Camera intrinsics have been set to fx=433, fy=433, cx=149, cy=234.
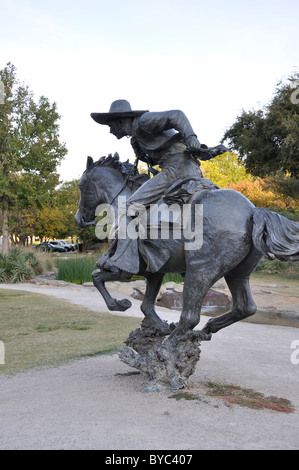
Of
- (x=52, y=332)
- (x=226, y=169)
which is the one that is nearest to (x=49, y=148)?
(x=52, y=332)

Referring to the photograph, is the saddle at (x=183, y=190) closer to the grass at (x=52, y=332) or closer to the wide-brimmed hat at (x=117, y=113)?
the wide-brimmed hat at (x=117, y=113)

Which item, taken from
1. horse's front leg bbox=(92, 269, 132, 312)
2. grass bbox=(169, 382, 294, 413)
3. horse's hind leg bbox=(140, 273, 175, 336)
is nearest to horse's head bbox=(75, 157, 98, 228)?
horse's front leg bbox=(92, 269, 132, 312)

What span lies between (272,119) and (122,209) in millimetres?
17033

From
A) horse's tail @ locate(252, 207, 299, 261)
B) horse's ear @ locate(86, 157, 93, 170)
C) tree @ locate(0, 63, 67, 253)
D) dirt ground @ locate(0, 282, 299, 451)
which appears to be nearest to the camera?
dirt ground @ locate(0, 282, 299, 451)

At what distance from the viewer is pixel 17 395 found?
427 centimetres

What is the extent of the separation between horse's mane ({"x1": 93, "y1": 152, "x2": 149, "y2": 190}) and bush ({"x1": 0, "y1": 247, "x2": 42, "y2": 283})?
476 inches

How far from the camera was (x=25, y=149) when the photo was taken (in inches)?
866

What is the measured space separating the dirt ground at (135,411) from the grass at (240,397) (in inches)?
2.9

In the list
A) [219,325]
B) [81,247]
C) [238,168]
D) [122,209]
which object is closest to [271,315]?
[219,325]

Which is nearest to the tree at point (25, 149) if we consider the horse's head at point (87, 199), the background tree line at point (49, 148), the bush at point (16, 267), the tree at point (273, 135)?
the background tree line at point (49, 148)

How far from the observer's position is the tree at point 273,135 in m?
18.4

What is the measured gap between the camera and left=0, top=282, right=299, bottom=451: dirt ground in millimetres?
→ 3031

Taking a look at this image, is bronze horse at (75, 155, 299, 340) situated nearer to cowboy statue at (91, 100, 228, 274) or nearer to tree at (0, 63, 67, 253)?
cowboy statue at (91, 100, 228, 274)
